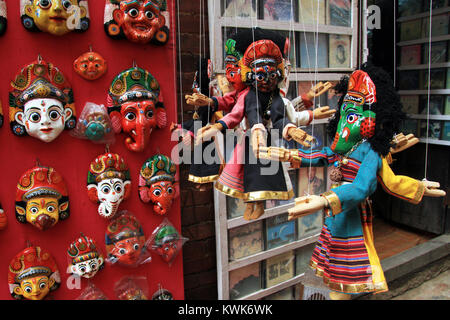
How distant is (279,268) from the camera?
206 cm

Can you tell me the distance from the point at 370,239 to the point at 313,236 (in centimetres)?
100

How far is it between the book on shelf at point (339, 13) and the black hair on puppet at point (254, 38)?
3.52 ft

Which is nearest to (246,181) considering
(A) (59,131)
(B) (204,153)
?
(B) (204,153)

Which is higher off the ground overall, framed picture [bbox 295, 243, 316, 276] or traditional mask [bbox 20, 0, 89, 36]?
traditional mask [bbox 20, 0, 89, 36]

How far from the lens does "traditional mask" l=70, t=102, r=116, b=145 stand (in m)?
1.30

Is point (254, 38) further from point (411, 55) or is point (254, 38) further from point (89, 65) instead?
point (411, 55)

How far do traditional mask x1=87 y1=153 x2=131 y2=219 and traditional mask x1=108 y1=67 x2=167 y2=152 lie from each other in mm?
104

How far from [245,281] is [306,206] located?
113 centimetres

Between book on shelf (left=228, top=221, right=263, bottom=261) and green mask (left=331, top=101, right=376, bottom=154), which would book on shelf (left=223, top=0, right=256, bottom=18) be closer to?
green mask (left=331, top=101, right=376, bottom=154)

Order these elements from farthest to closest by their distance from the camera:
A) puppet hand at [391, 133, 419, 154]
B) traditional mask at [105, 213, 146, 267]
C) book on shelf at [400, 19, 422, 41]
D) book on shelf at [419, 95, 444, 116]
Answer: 1. book on shelf at [400, 19, 422, 41]
2. book on shelf at [419, 95, 444, 116]
3. traditional mask at [105, 213, 146, 267]
4. puppet hand at [391, 133, 419, 154]

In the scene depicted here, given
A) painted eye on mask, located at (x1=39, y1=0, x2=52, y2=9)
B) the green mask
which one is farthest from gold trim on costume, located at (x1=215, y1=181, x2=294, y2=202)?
painted eye on mask, located at (x1=39, y1=0, x2=52, y2=9)

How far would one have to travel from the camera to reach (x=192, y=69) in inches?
67.4

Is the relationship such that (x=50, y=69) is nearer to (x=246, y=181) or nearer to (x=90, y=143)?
(x=90, y=143)

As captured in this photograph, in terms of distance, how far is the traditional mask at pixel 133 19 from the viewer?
4.37 ft
